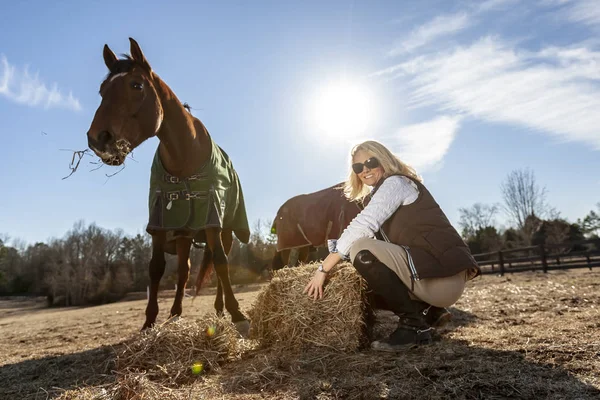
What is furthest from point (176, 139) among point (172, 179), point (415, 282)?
point (415, 282)

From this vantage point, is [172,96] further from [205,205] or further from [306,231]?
[306,231]

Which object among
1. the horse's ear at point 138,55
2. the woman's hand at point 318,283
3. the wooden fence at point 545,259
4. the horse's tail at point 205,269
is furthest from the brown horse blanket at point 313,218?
the wooden fence at point 545,259

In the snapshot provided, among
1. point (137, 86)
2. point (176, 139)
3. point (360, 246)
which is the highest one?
point (137, 86)

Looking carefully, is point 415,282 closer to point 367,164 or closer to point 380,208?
point 380,208

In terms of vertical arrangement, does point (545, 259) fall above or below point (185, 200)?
below

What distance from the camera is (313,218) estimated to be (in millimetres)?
6668

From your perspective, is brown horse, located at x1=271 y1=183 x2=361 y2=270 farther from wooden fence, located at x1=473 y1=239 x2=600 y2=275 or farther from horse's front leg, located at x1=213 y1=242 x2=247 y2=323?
wooden fence, located at x1=473 y1=239 x2=600 y2=275

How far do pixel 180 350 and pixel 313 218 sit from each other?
426 centimetres

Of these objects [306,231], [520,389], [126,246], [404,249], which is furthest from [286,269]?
[126,246]

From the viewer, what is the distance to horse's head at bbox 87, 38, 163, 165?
10.0 feet

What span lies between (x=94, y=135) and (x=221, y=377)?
200 centimetres

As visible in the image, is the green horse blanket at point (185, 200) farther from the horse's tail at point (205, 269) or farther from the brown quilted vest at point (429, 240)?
the brown quilted vest at point (429, 240)

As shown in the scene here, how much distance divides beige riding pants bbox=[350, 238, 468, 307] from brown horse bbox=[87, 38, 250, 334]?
1843 millimetres

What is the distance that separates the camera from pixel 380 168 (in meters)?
2.85
